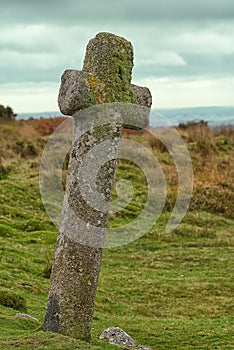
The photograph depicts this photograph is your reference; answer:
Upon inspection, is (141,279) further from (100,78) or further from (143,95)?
(100,78)

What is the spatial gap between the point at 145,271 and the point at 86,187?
8282 mm

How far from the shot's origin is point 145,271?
16.2 meters

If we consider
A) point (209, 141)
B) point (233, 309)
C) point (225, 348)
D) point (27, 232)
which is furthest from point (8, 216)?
point (209, 141)

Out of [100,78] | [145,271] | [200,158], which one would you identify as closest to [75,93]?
[100,78]

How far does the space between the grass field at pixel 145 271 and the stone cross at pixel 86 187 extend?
0.47m

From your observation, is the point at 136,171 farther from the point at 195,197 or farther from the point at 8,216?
the point at 8,216

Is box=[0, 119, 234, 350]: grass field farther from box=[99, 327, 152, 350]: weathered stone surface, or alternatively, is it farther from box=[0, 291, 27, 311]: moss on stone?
box=[99, 327, 152, 350]: weathered stone surface

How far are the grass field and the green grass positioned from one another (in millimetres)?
19

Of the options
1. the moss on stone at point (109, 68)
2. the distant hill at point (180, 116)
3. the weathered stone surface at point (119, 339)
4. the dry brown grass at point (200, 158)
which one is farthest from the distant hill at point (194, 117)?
the weathered stone surface at point (119, 339)

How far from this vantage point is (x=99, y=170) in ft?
27.1

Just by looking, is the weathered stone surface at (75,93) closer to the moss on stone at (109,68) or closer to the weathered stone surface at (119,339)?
the moss on stone at (109,68)

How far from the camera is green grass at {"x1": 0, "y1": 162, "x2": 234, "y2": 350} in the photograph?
9914 millimetres

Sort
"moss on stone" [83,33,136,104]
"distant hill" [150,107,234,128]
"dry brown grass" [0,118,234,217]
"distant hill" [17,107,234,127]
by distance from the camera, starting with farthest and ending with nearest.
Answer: "distant hill" [150,107,234,128]
"distant hill" [17,107,234,127]
"dry brown grass" [0,118,234,217]
"moss on stone" [83,33,136,104]

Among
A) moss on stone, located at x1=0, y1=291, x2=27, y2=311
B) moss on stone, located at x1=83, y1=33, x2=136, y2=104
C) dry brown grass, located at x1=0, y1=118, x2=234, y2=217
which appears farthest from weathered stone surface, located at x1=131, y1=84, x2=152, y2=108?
dry brown grass, located at x1=0, y1=118, x2=234, y2=217
